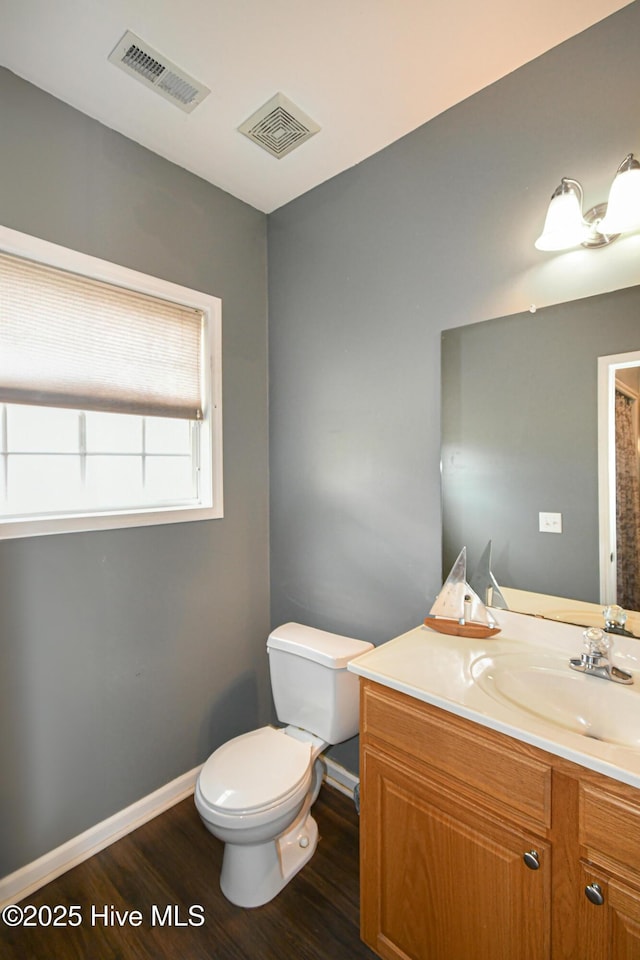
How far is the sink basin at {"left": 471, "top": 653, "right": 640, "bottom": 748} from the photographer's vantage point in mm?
1054

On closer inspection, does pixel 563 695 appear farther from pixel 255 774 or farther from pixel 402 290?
pixel 402 290

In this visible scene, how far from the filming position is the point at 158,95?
59.9 inches

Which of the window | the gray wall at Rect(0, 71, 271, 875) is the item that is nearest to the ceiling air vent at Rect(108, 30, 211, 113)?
the gray wall at Rect(0, 71, 271, 875)

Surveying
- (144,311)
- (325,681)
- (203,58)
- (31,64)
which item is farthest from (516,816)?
(31,64)

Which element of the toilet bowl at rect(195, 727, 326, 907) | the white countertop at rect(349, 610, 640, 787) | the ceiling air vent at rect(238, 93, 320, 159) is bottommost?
the toilet bowl at rect(195, 727, 326, 907)

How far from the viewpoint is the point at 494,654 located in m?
1.30

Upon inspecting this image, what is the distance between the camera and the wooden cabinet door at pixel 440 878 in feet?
3.09

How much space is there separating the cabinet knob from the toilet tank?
2.95 ft

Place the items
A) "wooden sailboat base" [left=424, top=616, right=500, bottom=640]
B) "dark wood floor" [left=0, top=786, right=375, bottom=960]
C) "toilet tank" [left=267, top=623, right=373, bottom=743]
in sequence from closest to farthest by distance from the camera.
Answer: "dark wood floor" [left=0, top=786, right=375, bottom=960] < "wooden sailboat base" [left=424, top=616, right=500, bottom=640] < "toilet tank" [left=267, top=623, right=373, bottom=743]

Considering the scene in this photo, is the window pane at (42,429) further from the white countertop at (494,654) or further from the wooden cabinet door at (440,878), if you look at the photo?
the wooden cabinet door at (440,878)

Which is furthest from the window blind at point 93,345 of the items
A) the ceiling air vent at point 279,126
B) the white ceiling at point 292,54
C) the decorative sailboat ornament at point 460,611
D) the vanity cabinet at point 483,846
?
the vanity cabinet at point 483,846

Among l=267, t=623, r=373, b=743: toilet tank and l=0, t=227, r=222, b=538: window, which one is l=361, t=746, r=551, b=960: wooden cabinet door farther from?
l=0, t=227, r=222, b=538: window

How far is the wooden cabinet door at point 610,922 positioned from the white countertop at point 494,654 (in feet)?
0.74

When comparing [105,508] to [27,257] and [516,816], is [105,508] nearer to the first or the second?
[27,257]
